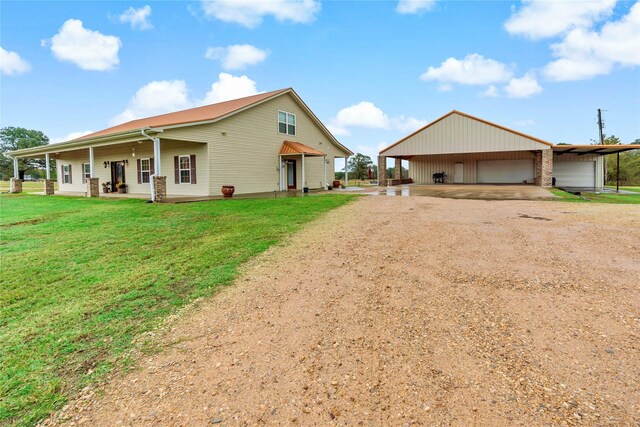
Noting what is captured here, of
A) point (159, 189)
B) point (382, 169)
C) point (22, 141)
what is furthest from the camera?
point (22, 141)

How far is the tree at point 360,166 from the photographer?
185 feet

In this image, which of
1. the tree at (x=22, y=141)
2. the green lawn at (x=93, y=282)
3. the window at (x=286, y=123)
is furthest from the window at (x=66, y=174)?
the tree at (x=22, y=141)

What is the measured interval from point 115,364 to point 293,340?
1463 millimetres

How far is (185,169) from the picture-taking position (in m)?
17.5

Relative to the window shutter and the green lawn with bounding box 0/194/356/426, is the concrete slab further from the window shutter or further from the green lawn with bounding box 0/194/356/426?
the window shutter

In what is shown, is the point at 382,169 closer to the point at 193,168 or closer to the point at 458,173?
the point at 458,173

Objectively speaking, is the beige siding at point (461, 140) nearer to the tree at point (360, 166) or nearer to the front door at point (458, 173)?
the front door at point (458, 173)

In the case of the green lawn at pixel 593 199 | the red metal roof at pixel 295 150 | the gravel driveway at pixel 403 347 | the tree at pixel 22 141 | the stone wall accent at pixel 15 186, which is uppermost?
the tree at pixel 22 141

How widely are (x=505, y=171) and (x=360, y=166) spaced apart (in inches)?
1179

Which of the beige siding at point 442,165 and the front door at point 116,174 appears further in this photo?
the beige siding at point 442,165

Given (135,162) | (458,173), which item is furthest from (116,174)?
(458,173)

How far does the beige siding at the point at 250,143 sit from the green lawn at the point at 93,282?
280 inches

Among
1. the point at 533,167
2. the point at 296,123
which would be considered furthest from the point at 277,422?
the point at 533,167

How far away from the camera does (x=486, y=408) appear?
2096 mm
